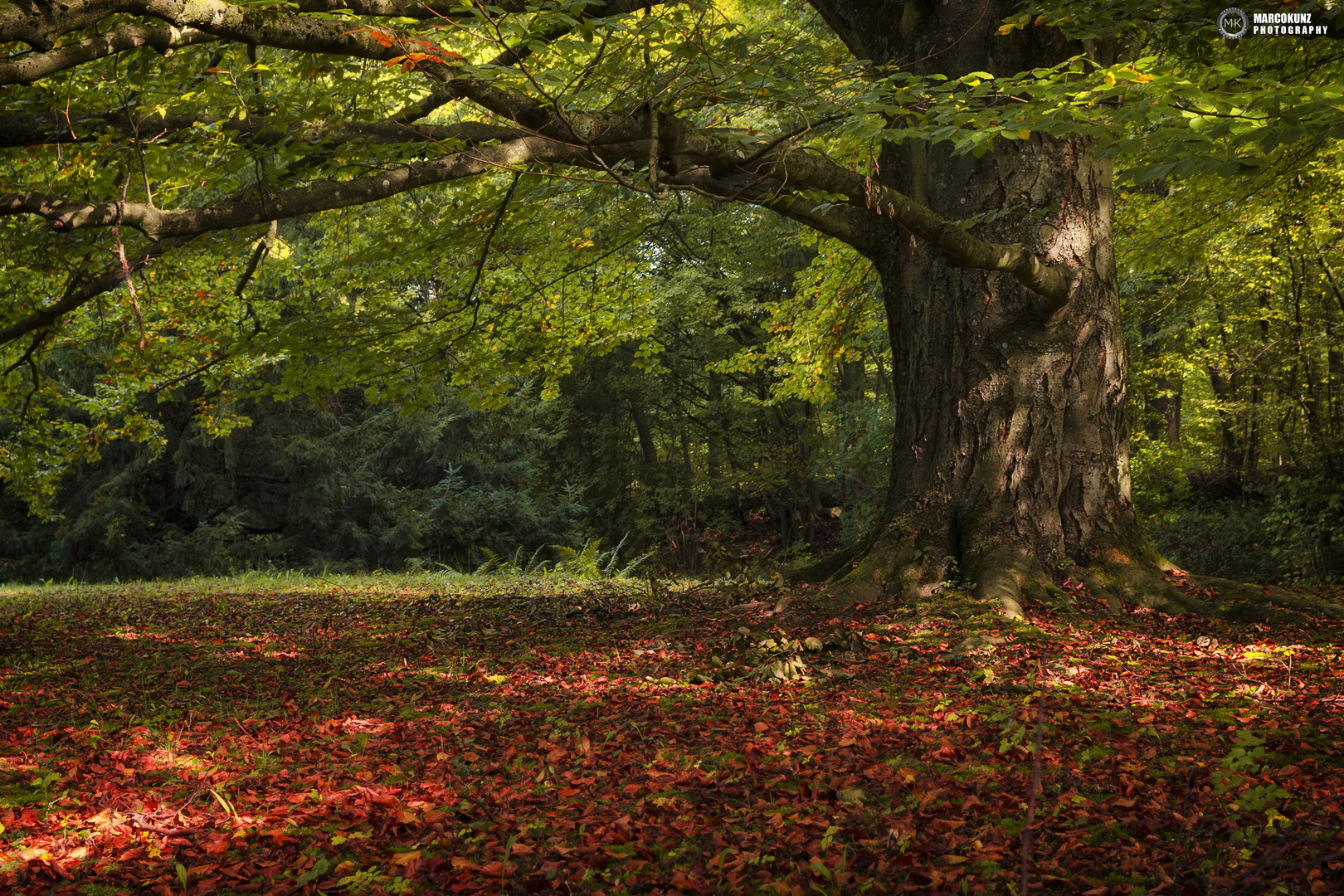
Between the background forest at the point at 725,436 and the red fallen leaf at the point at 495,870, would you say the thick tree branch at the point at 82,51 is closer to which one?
the red fallen leaf at the point at 495,870

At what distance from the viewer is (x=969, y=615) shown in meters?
5.53

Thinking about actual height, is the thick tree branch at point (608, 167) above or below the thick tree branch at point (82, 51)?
below

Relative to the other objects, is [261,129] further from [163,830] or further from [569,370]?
[163,830]

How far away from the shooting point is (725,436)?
2123 cm

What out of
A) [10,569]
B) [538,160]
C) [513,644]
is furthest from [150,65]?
[10,569]

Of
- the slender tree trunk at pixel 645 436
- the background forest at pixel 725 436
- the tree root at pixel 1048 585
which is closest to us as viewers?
the tree root at pixel 1048 585

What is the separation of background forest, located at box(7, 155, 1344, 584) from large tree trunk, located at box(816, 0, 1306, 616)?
275 cm

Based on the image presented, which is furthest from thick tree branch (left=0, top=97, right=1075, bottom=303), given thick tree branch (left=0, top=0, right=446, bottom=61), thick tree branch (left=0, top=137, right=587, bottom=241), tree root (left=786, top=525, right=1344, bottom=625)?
tree root (left=786, top=525, right=1344, bottom=625)

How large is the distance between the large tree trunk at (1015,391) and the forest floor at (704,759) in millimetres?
489

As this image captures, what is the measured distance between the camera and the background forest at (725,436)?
10.0 meters

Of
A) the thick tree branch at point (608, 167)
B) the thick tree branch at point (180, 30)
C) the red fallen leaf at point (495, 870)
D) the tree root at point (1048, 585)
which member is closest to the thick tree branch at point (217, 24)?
the thick tree branch at point (180, 30)

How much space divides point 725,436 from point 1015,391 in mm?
15067

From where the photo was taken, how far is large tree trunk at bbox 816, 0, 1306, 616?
20.3ft

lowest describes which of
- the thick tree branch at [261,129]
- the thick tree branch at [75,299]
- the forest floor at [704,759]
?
the forest floor at [704,759]
